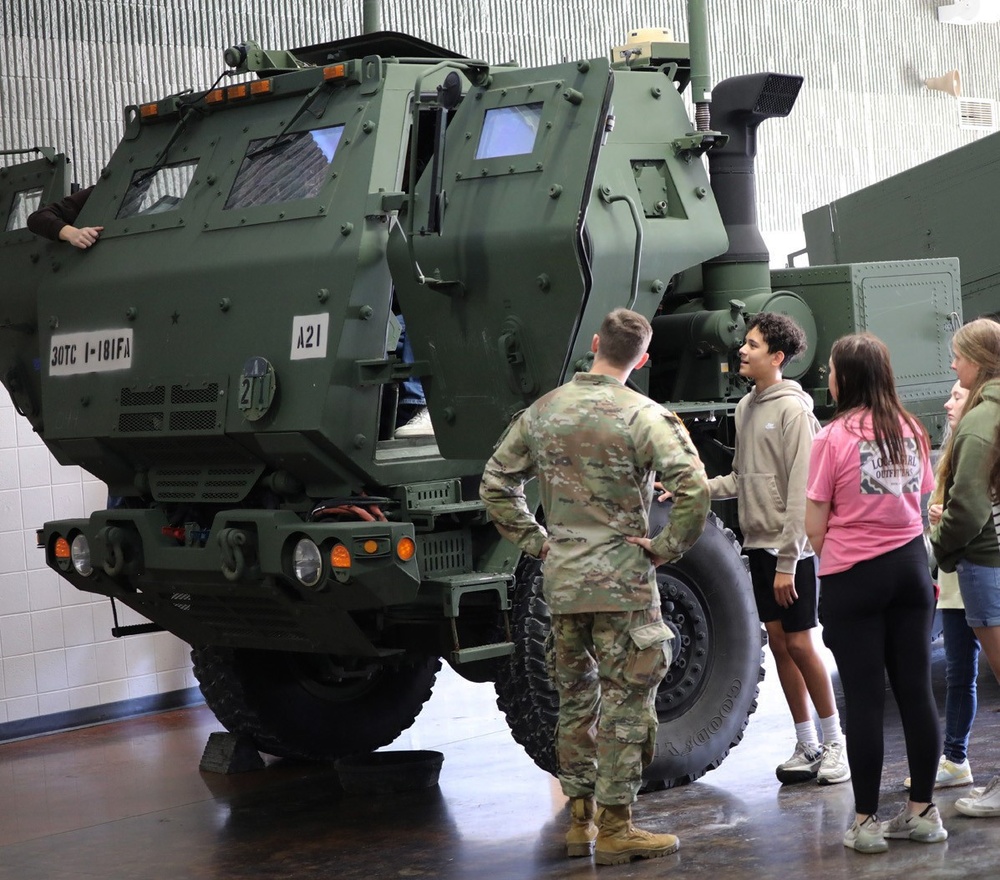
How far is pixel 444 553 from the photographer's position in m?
6.67

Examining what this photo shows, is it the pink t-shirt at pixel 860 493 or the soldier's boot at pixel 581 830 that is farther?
the soldier's boot at pixel 581 830

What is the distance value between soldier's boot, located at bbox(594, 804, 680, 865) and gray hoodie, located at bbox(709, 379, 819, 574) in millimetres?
1281

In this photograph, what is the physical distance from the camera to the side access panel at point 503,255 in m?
6.30

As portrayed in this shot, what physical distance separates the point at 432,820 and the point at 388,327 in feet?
6.50

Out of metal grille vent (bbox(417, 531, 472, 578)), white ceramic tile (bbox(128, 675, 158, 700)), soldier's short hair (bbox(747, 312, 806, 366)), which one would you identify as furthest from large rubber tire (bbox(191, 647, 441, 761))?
soldier's short hair (bbox(747, 312, 806, 366))

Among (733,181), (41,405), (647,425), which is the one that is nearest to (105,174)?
(41,405)

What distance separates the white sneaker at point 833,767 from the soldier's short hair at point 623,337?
2023mm

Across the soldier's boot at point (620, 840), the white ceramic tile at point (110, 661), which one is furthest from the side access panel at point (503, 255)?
the white ceramic tile at point (110, 661)

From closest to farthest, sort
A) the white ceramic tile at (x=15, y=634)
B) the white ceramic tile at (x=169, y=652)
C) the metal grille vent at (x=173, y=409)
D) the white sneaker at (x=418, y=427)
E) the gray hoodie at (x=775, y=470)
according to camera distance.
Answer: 1. the gray hoodie at (x=775, y=470)
2. the metal grille vent at (x=173, y=409)
3. the white sneaker at (x=418, y=427)
4. the white ceramic tile at (x=15, y=634)
5. the white ceramic tile at (x=169, y=652)

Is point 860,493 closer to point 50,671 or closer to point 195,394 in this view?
→ point 195,394

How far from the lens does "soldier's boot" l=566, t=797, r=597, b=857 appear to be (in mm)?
6152

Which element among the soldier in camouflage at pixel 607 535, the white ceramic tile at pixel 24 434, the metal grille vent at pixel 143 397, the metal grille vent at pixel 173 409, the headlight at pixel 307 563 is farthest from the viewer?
the white ceramic tile at pixel 24 434

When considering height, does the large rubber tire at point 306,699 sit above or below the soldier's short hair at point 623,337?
below

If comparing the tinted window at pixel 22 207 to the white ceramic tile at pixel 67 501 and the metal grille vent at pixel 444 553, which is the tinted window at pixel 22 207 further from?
the metal grille vent at pixel 444 553
